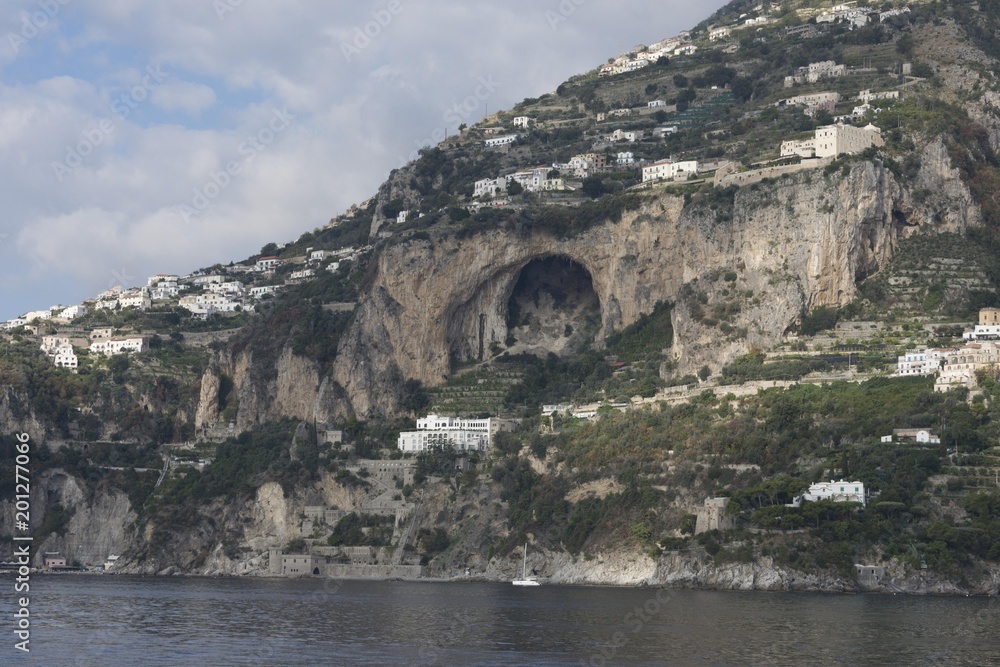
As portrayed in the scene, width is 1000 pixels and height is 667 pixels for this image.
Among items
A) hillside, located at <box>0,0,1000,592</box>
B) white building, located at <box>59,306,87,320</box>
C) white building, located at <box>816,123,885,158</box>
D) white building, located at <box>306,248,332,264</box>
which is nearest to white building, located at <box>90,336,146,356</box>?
hillside, located at <box>0,0,1000,592</box>

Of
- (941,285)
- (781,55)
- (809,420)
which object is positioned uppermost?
(781,55)

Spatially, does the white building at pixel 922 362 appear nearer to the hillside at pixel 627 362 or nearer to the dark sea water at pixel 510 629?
the hillside at pixel 627 362

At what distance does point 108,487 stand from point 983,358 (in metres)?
59.8

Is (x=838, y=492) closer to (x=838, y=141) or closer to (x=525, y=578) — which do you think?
(x=525, y=578)

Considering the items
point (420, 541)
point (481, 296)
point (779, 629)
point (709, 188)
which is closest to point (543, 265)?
point (481, 296)

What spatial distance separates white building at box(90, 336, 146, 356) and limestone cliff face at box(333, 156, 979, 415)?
78.3 ft

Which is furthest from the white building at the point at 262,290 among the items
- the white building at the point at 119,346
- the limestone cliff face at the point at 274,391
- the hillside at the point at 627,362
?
the limestone cliff face at the point at 274,391

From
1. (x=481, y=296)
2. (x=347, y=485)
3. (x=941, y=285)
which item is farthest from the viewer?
(x=481, y=296)

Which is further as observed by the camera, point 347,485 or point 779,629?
point 347,485

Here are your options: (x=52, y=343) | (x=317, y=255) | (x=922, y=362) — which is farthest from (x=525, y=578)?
(x=317, y=255)

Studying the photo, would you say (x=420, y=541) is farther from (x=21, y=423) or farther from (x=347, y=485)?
(x=21, y=423)

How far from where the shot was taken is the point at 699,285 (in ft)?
348

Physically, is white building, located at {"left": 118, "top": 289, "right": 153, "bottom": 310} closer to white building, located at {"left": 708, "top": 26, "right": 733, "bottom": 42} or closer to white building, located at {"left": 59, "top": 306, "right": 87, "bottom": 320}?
white building, located at {"left": 59, "top": 306, "right": 87, "bottom": 320}

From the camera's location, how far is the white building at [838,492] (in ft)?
274
